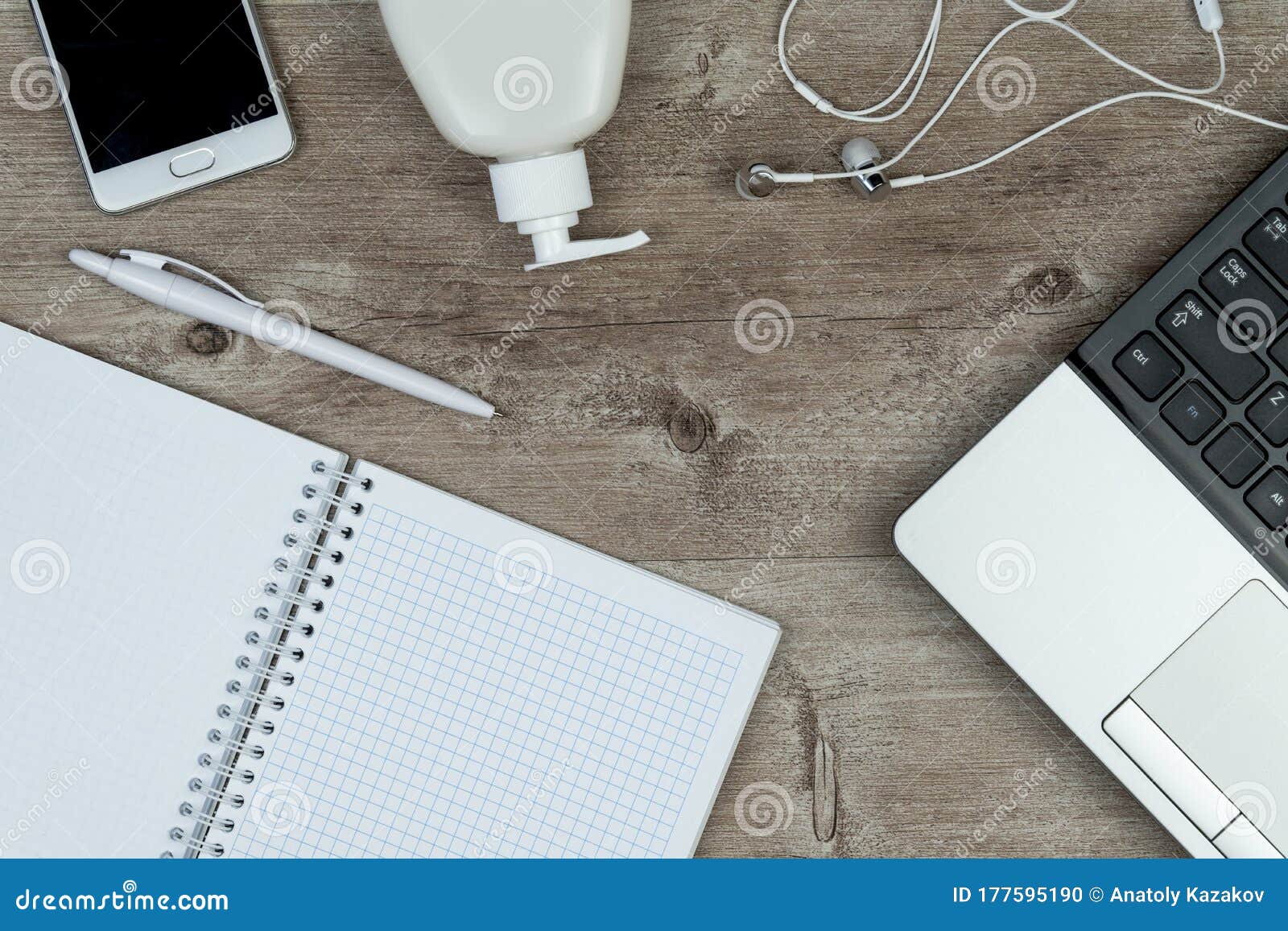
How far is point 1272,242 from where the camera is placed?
64 centimetres

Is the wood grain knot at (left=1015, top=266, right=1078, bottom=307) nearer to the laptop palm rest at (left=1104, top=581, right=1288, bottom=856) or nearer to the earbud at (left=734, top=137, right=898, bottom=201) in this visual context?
the earbud at (left=734, top=137, right=898, bottom=201)

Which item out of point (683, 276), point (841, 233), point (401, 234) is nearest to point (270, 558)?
point (401, 234)

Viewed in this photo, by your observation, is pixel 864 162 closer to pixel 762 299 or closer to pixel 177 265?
Answer: pixel 762 299

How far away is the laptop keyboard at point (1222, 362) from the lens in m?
0.64

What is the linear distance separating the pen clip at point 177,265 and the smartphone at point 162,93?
4 cm

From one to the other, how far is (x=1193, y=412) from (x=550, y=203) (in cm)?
51

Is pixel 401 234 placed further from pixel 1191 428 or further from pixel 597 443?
pixel 1191 428

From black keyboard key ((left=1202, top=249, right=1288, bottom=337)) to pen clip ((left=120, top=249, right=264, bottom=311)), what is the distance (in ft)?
2.48

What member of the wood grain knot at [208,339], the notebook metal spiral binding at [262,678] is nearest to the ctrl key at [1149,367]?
the notebook metal spiral binding at [262,678]

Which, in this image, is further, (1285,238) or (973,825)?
(973,825)

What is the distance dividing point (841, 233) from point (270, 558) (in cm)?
56

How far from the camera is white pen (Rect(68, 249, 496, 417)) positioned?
698 mm

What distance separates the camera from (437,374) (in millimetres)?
724

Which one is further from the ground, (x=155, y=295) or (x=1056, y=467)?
(x=1056, y=467)
